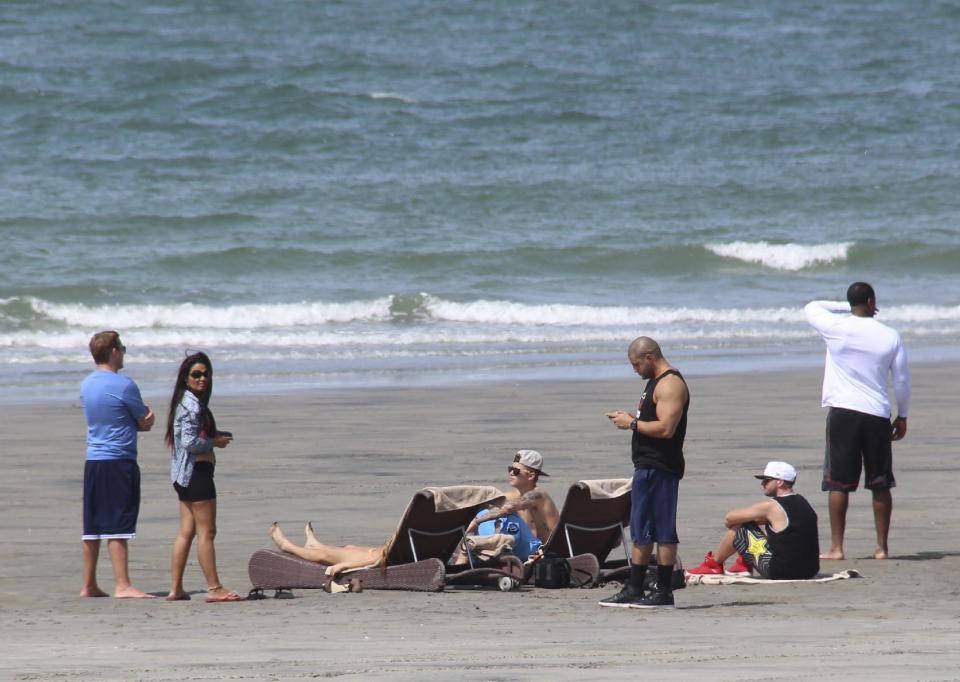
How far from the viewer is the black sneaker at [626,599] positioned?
7.76 metres

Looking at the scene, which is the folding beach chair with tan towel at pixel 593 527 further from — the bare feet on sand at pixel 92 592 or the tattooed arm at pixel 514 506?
the bare feet on sand at pixel 92 592

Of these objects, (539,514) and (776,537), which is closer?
(776,537)

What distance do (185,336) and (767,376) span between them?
8.78m

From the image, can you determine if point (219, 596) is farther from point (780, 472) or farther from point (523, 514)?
point (780, 472)

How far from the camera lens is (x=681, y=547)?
9266 mm

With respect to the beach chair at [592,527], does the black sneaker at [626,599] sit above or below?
below

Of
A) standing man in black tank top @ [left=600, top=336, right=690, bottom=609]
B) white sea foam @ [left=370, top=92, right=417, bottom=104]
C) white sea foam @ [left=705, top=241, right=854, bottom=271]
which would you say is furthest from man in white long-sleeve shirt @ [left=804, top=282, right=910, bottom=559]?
white sea foam @ [left=370, top=92, right=417, bottom=104]

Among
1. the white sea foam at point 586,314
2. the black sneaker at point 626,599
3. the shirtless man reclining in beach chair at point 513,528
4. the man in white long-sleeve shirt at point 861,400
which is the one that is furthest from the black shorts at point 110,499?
the white sea foam at point 586,314

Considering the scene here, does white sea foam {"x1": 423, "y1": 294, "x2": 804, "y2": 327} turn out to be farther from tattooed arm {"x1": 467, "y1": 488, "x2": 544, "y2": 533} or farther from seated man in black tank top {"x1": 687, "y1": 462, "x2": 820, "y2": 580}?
seated man in black tank top {"x1": 687, "y1": 462, "x2": 820, "y2": 580}

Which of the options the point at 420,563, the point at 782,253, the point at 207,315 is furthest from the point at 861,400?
the point at 782,253

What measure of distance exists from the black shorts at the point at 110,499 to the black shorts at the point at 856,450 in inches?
153

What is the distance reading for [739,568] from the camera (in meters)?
8.77

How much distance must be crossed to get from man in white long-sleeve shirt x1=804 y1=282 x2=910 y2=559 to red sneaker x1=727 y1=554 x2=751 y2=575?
666 mm

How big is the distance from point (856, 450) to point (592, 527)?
1.61 m
